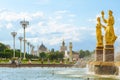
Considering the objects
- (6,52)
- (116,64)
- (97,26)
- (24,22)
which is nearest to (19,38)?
(6,52)

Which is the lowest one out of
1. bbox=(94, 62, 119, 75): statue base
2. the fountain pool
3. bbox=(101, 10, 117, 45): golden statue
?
the fountain pool

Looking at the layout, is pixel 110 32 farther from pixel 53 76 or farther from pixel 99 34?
pixel 53 76

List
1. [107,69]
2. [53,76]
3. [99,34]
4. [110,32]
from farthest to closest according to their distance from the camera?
[99,34]
[110,32]
[53,76]
[107,69]

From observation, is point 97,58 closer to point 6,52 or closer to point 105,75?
point 105,75

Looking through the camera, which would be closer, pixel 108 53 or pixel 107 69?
pixel 107 69

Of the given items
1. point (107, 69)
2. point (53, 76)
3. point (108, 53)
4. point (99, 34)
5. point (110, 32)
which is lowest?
point (53, 76)

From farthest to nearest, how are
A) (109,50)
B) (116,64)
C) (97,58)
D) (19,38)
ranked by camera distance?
(19,38), (97,58), (109,50), (116,64)

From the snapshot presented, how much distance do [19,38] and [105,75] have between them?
10287 centimetres

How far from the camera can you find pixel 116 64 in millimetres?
28500

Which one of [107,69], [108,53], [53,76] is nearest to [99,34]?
[108,53]

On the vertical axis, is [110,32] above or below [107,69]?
above

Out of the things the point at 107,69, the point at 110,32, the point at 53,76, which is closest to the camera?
the point at 107,69

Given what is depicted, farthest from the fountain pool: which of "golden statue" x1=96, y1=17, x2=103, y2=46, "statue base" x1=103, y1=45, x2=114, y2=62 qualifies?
"golden statue" x1=96, y1=17, x2=103, y2=46

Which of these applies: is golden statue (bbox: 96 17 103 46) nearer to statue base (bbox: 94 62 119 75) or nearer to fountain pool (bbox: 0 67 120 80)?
fountain pool (bbox: 0 67 120 80)
